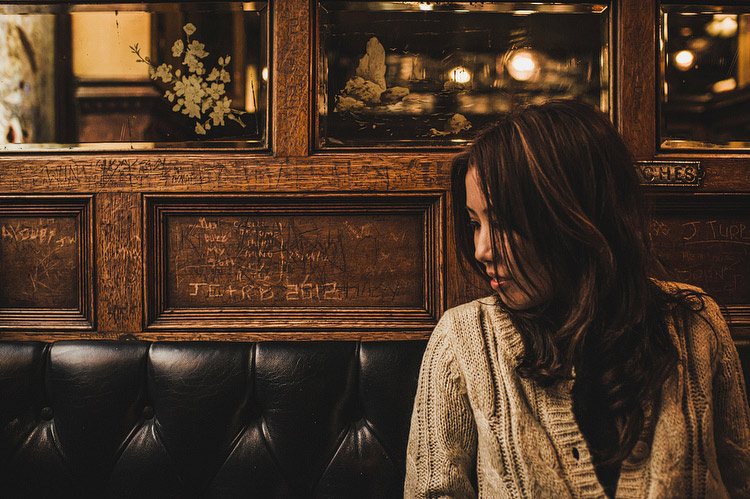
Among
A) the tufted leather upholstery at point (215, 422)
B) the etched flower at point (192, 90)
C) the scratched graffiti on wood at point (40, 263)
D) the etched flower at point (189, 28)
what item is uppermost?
the etched flower at point (189, 28)

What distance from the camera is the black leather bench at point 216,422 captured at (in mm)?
987

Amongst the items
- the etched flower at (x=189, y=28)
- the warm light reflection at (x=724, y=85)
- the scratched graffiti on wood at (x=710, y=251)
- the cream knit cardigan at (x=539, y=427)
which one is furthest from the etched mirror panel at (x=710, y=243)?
the etched flower at (x=189, y=28)

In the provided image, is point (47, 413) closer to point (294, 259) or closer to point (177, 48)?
point (294, 259)

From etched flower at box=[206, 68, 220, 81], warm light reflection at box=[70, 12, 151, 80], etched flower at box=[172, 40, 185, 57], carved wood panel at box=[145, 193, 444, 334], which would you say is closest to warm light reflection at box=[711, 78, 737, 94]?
carved wood panel at box=[145, 193, 444, 334]

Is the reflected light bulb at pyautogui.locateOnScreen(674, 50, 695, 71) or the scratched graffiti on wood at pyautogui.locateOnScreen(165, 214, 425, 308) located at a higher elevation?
the reflected light bulb at pyautogui.locateOnScreen(674, 50, 695, 71)

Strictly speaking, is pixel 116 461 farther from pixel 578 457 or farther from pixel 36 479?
pixel 578 457

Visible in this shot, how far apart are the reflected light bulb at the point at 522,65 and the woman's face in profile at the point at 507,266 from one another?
0.57 m

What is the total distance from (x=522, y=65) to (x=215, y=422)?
1.23 m

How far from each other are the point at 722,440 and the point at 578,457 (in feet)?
0.96

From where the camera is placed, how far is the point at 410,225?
1.27 m

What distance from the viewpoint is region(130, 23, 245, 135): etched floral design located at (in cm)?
127

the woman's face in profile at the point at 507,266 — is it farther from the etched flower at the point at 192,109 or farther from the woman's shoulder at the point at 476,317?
the etched flower at the point at 192,109

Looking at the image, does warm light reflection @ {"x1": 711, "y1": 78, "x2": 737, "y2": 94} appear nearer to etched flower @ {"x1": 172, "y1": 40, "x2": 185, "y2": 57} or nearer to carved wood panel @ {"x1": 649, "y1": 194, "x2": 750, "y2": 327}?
carved wood panel @ {"x1": 649, "y1": 194, "x2": 750, "y2": 327}

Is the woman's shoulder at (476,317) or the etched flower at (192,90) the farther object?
the etched flower at (192,90)
